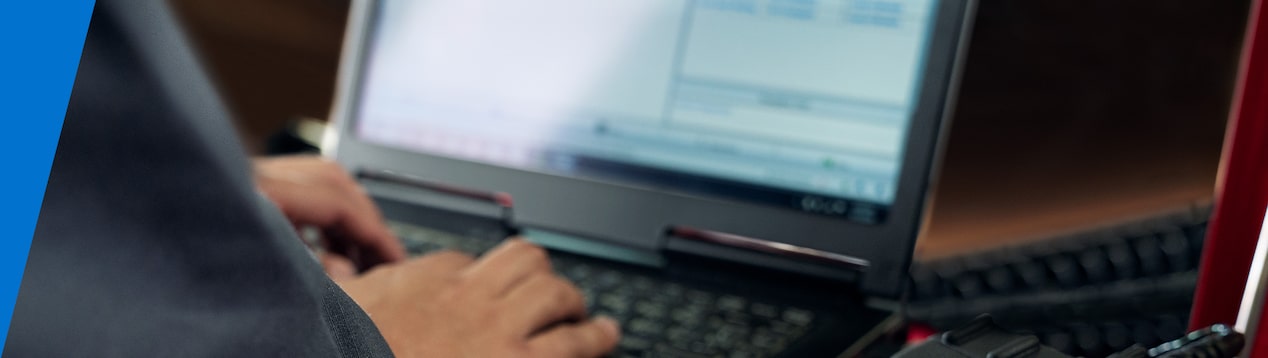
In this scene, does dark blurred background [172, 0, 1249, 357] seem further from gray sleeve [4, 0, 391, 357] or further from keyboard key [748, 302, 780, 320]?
gray sleeve [4, 0, 391, 357]

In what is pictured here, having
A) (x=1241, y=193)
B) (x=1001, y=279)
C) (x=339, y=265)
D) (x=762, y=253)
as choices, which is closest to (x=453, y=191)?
(x=339, y=265)

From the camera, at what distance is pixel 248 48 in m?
1.10

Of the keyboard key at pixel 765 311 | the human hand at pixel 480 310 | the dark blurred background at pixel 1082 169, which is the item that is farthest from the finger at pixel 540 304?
the dark blurred background at pixel 1082 169

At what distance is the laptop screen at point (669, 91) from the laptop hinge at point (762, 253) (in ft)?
0.09

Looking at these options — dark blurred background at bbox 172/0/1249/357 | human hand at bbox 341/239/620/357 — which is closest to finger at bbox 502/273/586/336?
human hand at bbox 341/239/620/357

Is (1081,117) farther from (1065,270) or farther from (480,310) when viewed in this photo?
(480,310)

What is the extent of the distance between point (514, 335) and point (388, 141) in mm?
317

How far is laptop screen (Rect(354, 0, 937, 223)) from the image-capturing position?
1.92 feet

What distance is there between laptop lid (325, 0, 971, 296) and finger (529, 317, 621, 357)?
16 cm

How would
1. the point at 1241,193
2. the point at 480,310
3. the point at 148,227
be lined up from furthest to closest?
the point at 480,310 < the point at 1241,193 < the point at 148,227

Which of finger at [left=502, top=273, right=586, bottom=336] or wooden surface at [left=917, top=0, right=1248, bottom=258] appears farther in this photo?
wooden surface at [left=917, top=0, right=1248, bottom=258]

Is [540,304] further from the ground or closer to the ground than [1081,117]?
closer to the ground

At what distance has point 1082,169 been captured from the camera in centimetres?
65

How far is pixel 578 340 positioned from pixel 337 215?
0.21 metres
